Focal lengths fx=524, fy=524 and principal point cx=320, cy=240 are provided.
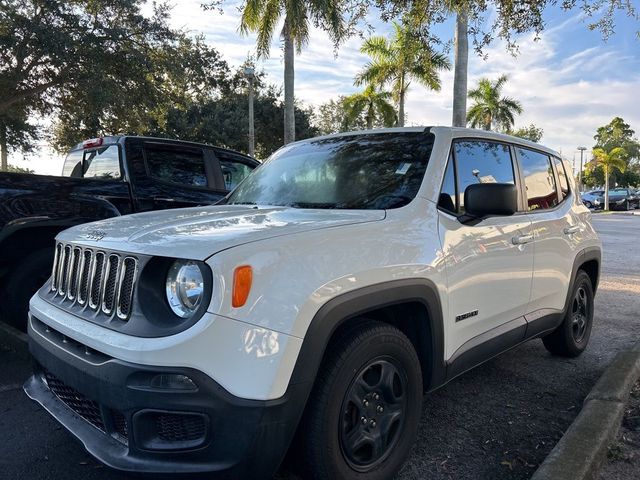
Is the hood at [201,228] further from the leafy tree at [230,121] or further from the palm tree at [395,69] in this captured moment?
the leafy tree at [230,121]

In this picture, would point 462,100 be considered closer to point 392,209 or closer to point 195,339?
point 392,209

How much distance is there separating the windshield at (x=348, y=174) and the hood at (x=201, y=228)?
0.25 metres

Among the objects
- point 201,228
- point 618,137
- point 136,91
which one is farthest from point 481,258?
point 618,137

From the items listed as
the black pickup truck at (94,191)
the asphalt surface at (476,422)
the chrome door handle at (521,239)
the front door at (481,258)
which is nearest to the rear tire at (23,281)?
the black pickup truck at (94,191)

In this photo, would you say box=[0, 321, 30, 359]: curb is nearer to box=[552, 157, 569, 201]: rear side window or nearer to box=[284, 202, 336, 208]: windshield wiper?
box=[284, 202, 336, 208]: windshield wiper

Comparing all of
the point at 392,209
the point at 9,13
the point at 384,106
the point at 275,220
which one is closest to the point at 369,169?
the point at 392,209

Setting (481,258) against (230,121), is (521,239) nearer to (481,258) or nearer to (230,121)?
(481,258)

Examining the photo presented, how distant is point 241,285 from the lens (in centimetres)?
199

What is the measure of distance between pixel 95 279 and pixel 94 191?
2.80m

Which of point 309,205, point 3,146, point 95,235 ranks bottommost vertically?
point 95,235

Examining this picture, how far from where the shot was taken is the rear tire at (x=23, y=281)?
167 inches

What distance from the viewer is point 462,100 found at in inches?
511

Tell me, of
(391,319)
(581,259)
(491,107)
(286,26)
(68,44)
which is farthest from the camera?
(491,107)

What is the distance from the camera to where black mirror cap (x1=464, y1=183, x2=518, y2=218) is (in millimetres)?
2904
